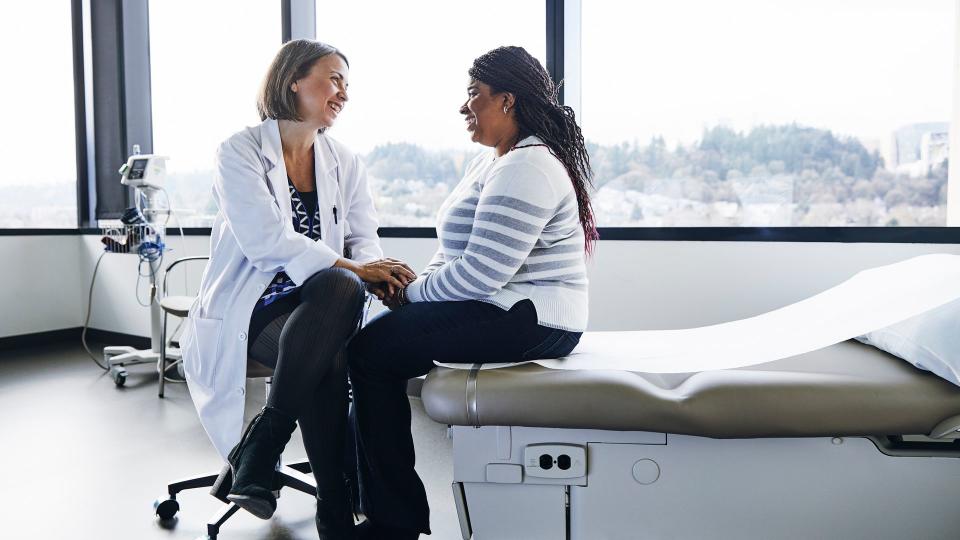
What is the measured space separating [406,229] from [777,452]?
2.13 m

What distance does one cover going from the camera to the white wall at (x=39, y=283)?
4.34 metres

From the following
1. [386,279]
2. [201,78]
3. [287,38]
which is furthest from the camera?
[201,78]

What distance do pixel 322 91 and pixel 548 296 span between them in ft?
2.74

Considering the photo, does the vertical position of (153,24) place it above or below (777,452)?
above

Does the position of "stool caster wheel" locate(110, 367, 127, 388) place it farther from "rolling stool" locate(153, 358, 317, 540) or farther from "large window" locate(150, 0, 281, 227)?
"rolling stool" locate(153, 358, 317, 540)

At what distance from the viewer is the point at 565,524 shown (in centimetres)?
133

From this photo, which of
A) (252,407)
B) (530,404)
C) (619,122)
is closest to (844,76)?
(619,122)

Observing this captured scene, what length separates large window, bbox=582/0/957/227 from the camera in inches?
85.3

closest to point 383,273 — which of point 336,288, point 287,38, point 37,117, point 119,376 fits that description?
point 336,288

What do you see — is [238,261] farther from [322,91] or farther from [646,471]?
[646,471]

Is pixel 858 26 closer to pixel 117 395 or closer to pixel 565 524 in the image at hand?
pixel 565 524

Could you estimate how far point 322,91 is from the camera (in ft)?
5.92

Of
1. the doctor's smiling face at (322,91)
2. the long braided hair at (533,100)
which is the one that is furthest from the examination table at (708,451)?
the doctor's smiling face at (322,91)

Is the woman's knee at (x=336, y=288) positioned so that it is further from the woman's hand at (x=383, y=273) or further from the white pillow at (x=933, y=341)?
the white pillow at (x=933, y=341)
